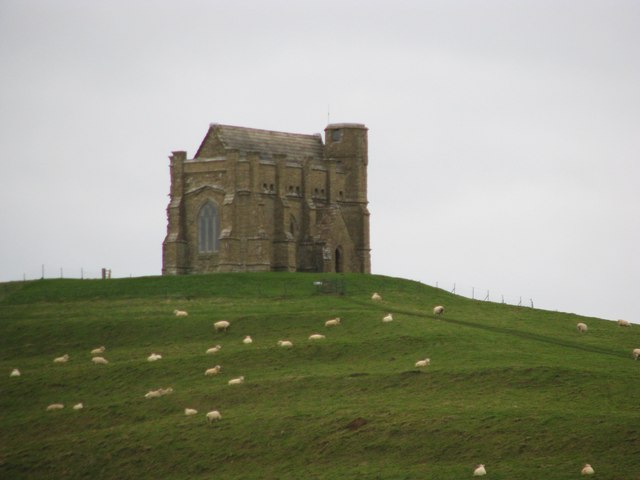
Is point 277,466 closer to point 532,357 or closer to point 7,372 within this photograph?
point 532,357

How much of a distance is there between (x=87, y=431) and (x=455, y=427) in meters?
20.4

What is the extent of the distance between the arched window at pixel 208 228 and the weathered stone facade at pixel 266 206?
8cm

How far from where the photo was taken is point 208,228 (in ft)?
415

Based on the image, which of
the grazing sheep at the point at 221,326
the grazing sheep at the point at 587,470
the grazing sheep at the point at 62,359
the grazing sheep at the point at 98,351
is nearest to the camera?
the grazing sheep at the point at 587,470

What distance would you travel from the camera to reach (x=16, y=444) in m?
83.0

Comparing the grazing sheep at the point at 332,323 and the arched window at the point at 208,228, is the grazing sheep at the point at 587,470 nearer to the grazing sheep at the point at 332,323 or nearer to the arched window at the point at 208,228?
the grazing sheep at the point at 332,323

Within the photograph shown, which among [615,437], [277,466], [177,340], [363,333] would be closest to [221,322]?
[177,340]

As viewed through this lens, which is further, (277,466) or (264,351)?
(264,351)

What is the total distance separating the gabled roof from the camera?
127m

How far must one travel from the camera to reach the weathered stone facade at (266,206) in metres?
124

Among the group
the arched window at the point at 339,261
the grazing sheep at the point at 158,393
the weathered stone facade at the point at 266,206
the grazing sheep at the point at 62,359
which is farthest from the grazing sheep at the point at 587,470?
the arched window at the point at 339,261

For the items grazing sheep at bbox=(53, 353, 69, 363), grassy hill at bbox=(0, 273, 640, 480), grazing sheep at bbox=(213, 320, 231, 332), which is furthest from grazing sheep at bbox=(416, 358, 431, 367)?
grazing sheep at bbox=(53, 353, 69, 363)

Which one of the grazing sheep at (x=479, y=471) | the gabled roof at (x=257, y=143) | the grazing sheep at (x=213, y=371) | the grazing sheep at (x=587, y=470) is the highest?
the gabled roof at (x=257, y=143)

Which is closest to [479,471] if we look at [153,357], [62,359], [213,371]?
[213,371]
